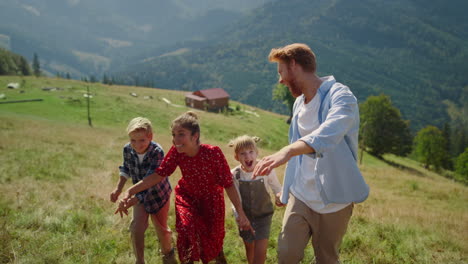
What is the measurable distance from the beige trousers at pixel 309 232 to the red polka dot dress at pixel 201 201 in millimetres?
984

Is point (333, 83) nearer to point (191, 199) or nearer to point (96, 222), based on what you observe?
point (191, 199)

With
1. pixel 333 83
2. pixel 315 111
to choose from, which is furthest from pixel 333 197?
pixel 333 83

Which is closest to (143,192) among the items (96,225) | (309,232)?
(96,225)

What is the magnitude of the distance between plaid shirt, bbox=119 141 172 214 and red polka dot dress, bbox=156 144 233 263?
2.02 feet

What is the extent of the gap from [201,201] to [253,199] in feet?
2.81

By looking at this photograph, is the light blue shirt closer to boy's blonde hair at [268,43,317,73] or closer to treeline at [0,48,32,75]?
boy's blonde hair at [268,43,317,73]

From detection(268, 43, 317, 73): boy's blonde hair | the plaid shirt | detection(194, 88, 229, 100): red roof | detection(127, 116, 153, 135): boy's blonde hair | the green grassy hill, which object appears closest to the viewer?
detection(268, 43, 317, 73): boy's blonde hair

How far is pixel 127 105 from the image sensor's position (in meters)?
44.8

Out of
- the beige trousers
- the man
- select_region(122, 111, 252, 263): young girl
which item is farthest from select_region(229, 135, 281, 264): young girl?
the beige trousers

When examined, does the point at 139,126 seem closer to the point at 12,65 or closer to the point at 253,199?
the point at 253,199

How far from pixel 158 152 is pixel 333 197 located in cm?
276

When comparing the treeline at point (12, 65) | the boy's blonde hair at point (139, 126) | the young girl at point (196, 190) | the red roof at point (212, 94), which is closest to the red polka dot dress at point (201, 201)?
the young girl at point (196, 190)

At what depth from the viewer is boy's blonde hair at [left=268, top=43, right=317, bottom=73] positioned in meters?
3.12

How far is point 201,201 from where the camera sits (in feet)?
13.6
